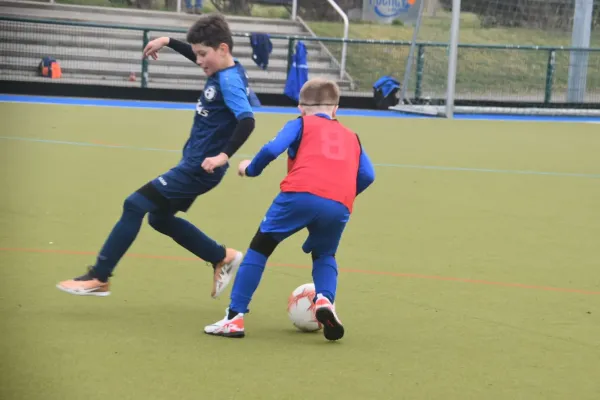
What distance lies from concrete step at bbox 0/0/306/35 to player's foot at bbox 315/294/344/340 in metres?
20.4

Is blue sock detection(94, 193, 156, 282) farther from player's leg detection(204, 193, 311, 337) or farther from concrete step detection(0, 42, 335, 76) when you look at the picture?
concrete step detection(0, 42, 335, 76)

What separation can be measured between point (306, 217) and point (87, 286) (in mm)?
1181

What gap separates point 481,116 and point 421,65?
5.59ft

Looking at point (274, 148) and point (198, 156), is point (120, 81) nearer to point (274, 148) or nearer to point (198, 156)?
point (198, 156)

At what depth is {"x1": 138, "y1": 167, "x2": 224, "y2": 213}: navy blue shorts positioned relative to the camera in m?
5.51

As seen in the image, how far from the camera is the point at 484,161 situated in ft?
43.3

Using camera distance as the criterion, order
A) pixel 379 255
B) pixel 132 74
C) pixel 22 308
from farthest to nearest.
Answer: pixel 132 74, pixel 379 255, pixel 22 308

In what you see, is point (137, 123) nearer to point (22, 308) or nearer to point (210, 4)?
point (22, 308)

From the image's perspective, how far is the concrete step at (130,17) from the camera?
24953mm

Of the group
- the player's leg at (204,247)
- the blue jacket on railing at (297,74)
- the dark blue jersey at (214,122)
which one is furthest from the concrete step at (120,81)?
the dark blue jersey at (214,122)

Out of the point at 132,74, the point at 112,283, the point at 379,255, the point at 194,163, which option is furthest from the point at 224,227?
the point at 132,74

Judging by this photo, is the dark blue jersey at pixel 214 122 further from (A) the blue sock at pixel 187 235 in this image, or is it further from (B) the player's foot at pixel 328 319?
(B) the player's foot at pixel 328 319

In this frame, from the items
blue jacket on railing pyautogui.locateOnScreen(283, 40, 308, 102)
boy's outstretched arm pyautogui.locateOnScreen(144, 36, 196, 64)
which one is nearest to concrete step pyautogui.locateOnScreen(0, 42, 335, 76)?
blue jacket on railing pyautogui.locateOnScreen(283, 40, 308, 102)

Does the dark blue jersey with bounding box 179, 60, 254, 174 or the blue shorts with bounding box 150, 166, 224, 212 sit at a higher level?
the dark blue jersey with bounding box 179, 60, 254, 174
